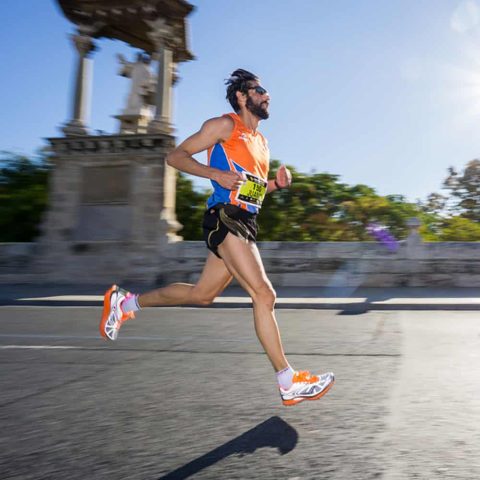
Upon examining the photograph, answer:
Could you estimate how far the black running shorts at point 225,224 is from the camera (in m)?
3.61

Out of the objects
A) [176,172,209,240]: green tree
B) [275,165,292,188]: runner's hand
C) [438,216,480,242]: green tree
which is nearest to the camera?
[275,165,292,188]: runner's hand

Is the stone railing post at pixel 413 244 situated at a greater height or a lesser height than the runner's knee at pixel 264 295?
greater

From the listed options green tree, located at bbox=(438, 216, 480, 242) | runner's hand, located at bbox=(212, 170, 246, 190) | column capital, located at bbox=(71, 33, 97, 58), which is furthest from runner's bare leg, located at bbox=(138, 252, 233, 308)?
green tree, located at bbox=(438, 216, 480, 242)

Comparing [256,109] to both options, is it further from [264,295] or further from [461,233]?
[461,233]

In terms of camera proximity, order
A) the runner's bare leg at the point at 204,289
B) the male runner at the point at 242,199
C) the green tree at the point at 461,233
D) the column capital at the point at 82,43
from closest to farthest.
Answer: the male runner at the point at 242,199 < the runner's bare leg at the point at 204,289 < the column capital at the point at 82,43 < the green tree at the point at 461,233

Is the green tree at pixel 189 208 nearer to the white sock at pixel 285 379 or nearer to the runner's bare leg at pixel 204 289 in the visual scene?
the runner's bare leg at pixel 204 289

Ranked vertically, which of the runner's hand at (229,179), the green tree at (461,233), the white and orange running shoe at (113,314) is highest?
the green tree at (461,233)

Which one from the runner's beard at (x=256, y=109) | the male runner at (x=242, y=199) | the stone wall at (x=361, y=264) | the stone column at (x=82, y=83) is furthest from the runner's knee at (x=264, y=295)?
the stone column at (x=82, y=83)

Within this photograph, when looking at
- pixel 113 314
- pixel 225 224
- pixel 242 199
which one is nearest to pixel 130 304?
pixel 113 314

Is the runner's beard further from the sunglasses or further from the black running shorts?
the black running shorts

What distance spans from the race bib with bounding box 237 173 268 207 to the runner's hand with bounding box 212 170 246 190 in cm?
7

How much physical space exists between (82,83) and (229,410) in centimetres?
1563

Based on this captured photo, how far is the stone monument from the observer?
15.5 m

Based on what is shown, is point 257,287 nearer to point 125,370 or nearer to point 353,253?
point 125,370
